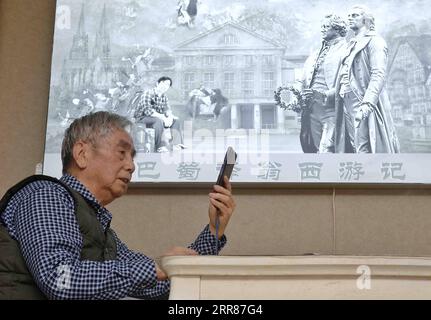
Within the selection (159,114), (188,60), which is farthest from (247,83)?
(159,114)

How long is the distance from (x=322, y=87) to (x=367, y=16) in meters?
0.33

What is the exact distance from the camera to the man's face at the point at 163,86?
2.64 metres

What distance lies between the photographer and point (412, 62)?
2607 mm

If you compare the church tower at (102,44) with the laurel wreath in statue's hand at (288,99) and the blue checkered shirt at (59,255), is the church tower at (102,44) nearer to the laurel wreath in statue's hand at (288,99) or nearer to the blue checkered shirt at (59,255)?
the laurel wreath in statue's hand at (288,99)

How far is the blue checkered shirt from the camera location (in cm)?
115

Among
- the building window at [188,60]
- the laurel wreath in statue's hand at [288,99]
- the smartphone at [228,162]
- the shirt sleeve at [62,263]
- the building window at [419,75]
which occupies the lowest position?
the shirt sleeve at [62,263]

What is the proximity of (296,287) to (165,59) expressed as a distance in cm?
177

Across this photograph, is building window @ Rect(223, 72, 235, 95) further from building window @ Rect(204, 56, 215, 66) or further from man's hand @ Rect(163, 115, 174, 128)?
man's hand @ Rect(163, 115, 174, 128)

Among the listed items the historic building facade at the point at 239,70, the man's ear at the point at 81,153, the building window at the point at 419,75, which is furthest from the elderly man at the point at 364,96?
the man's ear at the point at 81,153

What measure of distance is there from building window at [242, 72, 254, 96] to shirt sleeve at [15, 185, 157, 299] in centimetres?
147

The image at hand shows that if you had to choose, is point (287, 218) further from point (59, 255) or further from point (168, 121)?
point (59, 255)

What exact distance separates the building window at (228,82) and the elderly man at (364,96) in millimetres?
404
